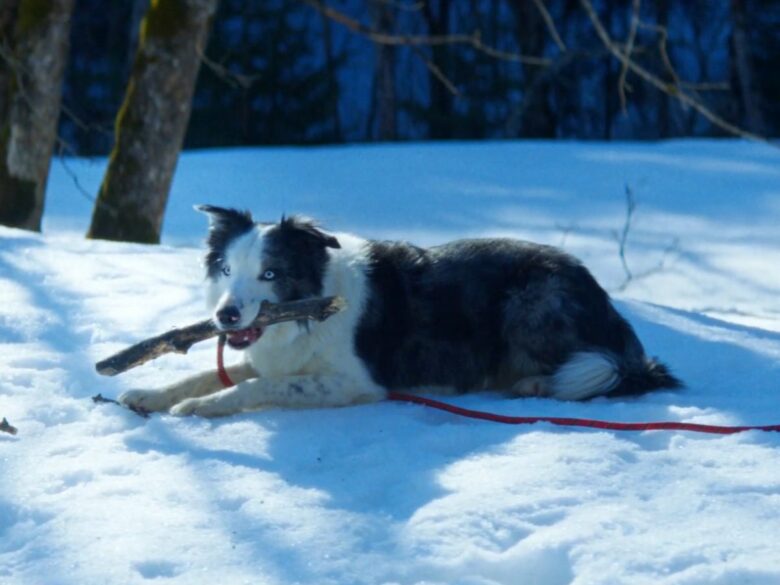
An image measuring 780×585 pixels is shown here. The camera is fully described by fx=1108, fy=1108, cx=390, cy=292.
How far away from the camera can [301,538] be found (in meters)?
3.25

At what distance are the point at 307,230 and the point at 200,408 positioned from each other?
91 centimetres

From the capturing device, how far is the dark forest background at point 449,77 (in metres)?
21.4

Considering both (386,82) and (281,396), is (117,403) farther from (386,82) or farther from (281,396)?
(386,82)

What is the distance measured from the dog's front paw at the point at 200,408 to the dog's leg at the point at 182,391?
0.10 metres

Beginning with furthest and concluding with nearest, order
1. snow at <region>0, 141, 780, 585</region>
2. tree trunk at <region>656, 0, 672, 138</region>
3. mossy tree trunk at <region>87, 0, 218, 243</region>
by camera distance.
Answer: tree trunk at <region>656, 0, 672, 138</region>
mossy tree trunk at <region>87, 0, 218, 243</region>
snow at <region>0, 141, 780, 585</region>

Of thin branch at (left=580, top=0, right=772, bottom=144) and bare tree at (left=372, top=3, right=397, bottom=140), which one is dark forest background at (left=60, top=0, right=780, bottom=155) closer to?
bare tree at (left=372, top=3, right=397, bottom=140)

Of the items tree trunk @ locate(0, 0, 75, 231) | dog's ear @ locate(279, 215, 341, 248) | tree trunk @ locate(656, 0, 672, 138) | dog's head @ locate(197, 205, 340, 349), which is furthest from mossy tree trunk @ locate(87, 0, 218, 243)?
tree trunk @ locate(656, 0, 672, 138)

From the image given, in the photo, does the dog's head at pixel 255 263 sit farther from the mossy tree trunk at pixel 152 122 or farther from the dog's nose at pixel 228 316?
the mossy tree trunk at pixel 152 122

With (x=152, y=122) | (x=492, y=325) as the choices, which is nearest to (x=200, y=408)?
(x=492, y=325)

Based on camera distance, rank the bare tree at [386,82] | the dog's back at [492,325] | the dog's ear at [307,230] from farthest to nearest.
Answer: the bare tree at [386,82] < the dog's back at [492,325] < the dog's ear at [307,230]

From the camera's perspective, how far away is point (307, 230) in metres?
4.81

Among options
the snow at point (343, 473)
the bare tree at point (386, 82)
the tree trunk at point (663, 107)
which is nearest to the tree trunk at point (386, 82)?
the bare tree at point (386, 82)

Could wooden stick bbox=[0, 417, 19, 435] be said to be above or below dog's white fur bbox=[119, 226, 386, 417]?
below

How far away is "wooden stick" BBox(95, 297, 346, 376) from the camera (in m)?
4.49
